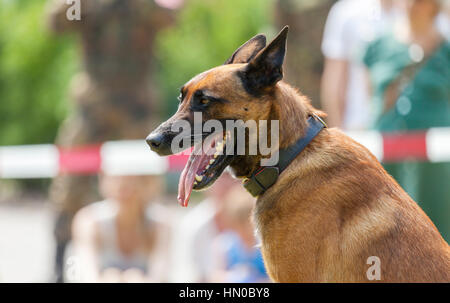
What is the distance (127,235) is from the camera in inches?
177

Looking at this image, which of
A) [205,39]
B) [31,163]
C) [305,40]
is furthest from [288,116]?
[205,39]

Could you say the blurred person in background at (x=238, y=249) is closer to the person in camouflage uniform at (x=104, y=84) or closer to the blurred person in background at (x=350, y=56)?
the blurred person in background at (x=350, y=56)

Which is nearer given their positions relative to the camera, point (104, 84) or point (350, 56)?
point (350, 56)

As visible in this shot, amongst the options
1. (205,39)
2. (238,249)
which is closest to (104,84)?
(238,249)

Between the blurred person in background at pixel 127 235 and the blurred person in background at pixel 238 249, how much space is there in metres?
0.45

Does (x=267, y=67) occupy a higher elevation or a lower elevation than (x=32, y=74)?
lower

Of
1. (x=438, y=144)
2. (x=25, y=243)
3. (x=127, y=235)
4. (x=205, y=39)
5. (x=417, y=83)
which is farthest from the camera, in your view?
(x=205, y=39)

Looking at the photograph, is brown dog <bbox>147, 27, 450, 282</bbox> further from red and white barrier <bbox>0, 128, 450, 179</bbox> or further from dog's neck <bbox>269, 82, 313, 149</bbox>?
red and white barrier <bbox>0, 128, 450, 179</bbox>

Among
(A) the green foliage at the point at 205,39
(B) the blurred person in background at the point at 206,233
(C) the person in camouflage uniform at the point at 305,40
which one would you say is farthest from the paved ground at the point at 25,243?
(A) the green foliage at the point at 205,39

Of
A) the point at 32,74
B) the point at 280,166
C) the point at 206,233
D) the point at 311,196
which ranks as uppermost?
the point at 32,74

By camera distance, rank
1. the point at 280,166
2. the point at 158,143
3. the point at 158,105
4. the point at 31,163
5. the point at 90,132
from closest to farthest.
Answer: the point at 158,143 → the point at 280,166 → the point at 90,132 → the point at 31,163 → the point at 158,105

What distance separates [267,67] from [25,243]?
895 cm

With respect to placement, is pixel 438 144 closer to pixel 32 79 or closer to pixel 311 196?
pixel 311 196
